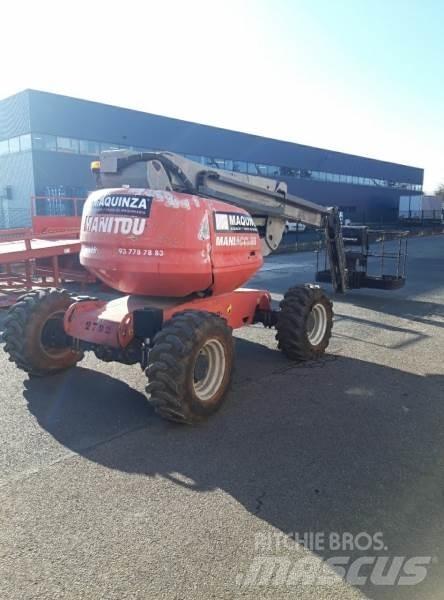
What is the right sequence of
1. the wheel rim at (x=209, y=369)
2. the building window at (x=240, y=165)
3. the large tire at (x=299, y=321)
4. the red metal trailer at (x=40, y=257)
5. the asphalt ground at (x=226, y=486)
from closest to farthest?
the asphalt ground at (x=226, y=486), the wheel rim at (x=209, y=369), the large tire at (x=299, y=321), the red metal trailer at (x=40, y=257), the building window at (x=240, y=165)

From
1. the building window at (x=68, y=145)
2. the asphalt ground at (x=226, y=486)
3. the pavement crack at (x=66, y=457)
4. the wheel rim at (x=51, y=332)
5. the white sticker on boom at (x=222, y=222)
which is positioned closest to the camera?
the asphalt ground at (x=226, y=486)

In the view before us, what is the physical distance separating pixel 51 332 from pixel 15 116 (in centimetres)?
2736

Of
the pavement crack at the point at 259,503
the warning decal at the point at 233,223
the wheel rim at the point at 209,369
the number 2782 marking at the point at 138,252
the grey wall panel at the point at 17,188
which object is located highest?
the grey wall panel at the point at 17,188

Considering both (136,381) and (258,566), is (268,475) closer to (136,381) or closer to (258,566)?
(258,566)

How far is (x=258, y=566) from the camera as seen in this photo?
9.36ft

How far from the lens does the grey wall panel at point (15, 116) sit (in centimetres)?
2784

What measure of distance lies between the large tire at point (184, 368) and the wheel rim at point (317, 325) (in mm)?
2329

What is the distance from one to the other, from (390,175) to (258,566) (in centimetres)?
6713

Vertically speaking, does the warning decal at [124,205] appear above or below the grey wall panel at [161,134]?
below

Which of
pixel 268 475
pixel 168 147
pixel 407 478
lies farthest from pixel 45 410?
pixel 168 147

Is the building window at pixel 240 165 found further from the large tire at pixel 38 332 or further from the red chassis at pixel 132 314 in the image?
the large tire at pixel 38 332

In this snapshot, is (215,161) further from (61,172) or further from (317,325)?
(317,325)
